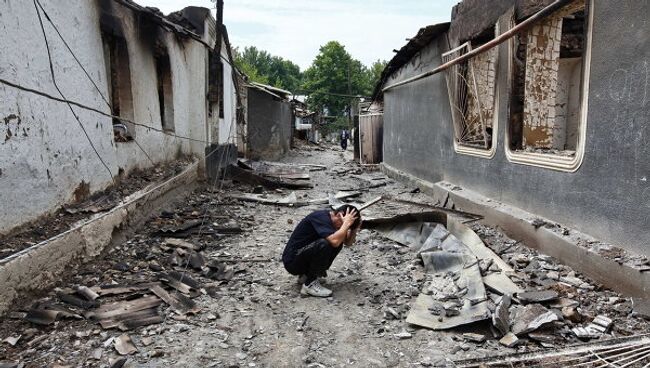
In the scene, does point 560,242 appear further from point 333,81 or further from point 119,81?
point 333,81

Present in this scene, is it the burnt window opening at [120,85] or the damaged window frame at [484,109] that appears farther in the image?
the burnt window opening at [120,85]

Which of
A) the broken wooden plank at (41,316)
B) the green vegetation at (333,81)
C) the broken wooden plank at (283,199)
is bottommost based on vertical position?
the broken wooden plank at (41,316)

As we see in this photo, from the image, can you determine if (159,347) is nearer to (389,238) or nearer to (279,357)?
(279,357)

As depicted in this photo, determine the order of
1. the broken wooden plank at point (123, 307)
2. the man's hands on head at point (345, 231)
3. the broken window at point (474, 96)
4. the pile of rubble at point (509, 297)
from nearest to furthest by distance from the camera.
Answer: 1. the pile of rubble at point (509, 297)
2. the broken wooden plank at point (123, 307)
3. the man's hands on head at point (345, 231)
4. the broken window at point (474, 96)

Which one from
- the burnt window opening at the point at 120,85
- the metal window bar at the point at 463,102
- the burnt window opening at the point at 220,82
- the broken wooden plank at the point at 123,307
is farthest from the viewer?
the burnt window opening at the point at 220,82

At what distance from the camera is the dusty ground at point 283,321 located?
3.02 metres

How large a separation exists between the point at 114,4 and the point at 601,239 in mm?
6665

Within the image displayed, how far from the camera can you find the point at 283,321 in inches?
145

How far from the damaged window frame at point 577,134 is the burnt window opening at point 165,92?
625cm

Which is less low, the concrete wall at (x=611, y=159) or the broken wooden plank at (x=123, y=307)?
the concrete wall at (x=611, y=159)

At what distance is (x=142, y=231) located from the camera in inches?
238

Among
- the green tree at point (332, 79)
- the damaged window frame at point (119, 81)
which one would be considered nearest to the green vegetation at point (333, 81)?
the green tree at point (332, 79)

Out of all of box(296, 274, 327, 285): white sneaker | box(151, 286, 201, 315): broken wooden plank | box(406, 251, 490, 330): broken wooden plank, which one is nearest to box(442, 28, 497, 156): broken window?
box(406, 251, 490, 330): broken wooden plank

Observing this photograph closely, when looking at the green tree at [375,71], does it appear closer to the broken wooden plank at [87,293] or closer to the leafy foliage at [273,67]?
the leafy foliage at [273,67]
